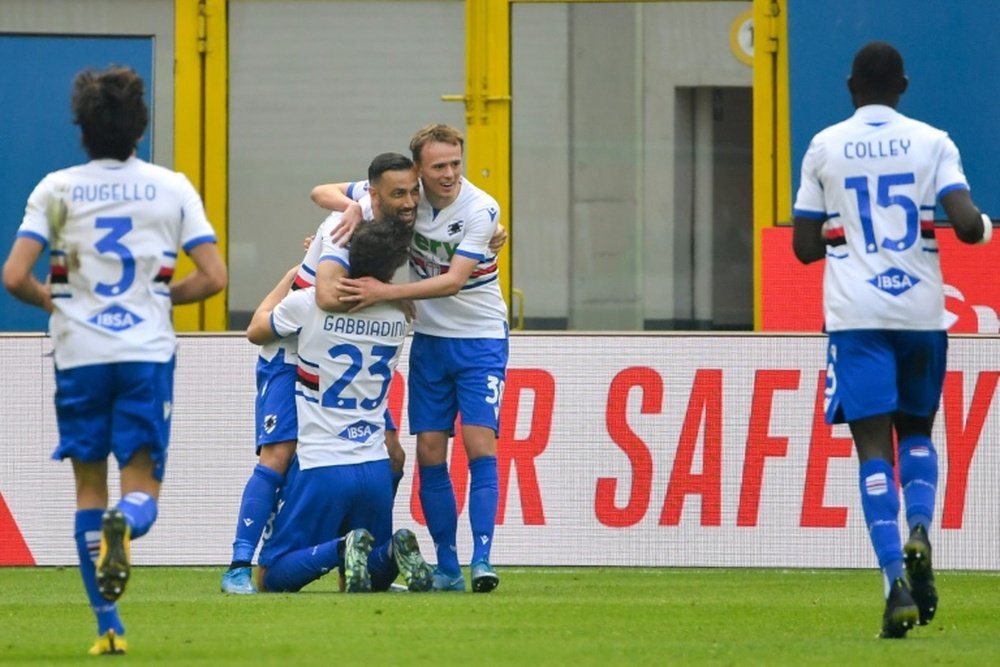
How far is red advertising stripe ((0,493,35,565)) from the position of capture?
11344mm

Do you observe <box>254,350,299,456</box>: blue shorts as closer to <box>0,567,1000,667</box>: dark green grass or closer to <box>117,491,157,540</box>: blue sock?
<box>0,567,1000,667</box>: dark green grass

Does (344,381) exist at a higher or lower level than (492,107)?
lower

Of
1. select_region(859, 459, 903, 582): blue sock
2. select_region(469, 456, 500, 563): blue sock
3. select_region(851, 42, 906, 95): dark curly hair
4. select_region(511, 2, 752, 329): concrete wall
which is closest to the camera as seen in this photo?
select_region(859, 459, 903, 582): blue sock

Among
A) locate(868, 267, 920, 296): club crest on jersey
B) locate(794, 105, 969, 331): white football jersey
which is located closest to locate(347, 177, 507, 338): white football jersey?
locate(794, 105, 969, 331): white football jersey

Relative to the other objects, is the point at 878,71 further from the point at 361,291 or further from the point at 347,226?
the point at 347,226

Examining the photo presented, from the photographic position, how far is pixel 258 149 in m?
14.8

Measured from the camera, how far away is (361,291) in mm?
8805

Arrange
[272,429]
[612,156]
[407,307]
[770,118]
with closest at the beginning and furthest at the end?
[407,307], [272,429], [770,118], [612,156]

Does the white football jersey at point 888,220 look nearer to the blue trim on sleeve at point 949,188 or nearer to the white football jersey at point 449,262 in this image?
the blue trim on sleeve at point 949,188

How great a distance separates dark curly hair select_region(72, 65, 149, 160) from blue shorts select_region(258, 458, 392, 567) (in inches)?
109

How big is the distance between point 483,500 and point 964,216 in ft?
9.42

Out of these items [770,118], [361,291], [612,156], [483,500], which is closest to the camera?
[361,291]

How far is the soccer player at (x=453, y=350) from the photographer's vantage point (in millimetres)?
9062

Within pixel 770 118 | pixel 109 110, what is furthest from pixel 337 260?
pixel 770 118
